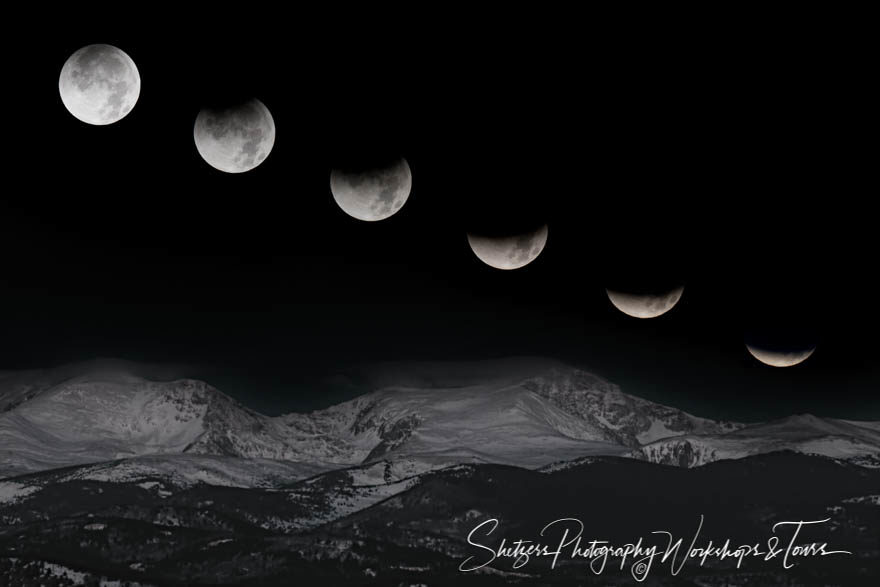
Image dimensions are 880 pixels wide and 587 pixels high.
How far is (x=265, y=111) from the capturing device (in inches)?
552

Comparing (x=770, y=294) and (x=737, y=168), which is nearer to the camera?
(x=737, y=168)

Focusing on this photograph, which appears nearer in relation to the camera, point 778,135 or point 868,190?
point 778,135

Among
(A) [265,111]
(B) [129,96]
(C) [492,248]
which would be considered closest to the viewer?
(C) [492,248]

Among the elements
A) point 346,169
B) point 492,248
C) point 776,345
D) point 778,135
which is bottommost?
point 776,345

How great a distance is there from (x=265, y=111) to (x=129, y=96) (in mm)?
2445

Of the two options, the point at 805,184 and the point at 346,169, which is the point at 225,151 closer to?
the point at 346,169

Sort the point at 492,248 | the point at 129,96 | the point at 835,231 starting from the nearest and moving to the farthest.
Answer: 1. the point at 492,248
2. the point at 129,96
3. the point at 835,231

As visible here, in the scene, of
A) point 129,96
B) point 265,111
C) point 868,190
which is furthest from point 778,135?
point 129,96

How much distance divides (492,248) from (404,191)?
1.39 meters

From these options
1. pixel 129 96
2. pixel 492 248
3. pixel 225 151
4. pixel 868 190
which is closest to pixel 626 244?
pixel 492 248

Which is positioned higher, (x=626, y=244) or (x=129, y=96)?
(x=129, y=96)

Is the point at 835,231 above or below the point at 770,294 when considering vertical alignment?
above

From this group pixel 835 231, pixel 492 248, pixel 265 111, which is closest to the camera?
pixel 492 248

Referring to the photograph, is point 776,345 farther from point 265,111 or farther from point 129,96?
Answer: point 129,96
